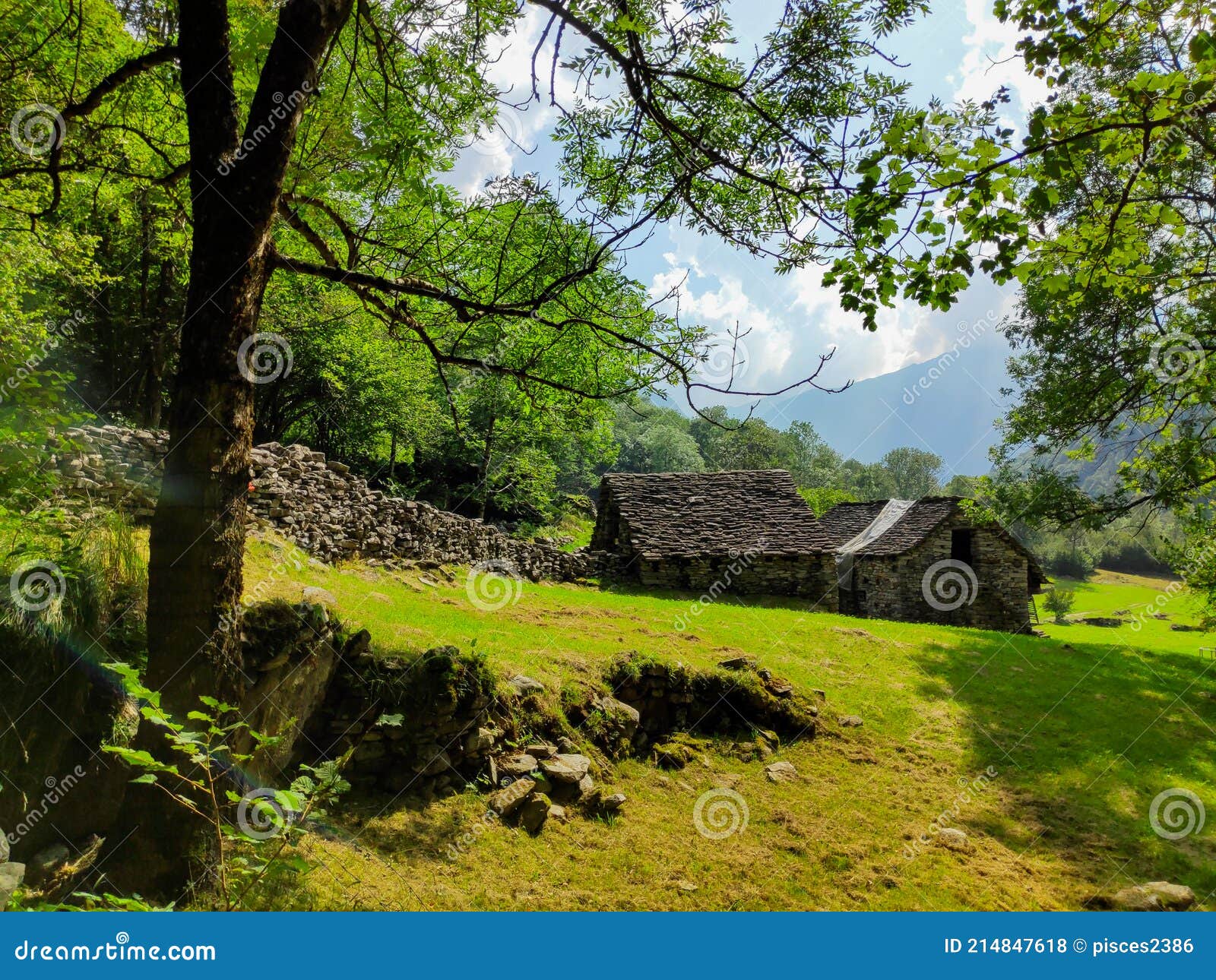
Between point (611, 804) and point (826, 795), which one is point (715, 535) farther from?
point (611, 804)

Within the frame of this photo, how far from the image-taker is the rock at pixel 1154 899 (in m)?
5.45

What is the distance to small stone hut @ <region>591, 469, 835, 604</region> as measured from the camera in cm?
2030

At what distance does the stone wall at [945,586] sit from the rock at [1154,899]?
18834mm

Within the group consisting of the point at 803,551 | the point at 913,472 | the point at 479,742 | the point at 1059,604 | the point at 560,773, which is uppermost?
the point at 913,472

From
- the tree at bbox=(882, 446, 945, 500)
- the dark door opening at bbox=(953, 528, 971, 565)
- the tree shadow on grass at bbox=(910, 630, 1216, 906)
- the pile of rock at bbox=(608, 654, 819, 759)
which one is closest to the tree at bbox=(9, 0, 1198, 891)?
the pile of rock at bbox=(608, 654, 819, 759)

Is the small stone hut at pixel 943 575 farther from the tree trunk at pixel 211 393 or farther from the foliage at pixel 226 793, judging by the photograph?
the tree trunk at pixel 211 393

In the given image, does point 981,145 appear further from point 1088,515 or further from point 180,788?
point 1088,515

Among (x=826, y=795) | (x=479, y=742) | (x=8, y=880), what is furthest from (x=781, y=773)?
(x=8, y=880)

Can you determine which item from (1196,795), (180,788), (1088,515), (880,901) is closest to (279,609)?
(180,788)

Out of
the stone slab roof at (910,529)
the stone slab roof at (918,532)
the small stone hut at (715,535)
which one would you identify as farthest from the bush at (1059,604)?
the small stone hut at (715,535)

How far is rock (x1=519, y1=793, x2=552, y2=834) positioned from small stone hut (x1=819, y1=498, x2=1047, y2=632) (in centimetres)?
1980

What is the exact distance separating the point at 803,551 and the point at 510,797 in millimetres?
16628

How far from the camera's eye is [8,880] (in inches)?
107

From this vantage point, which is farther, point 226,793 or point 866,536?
point 866,536
